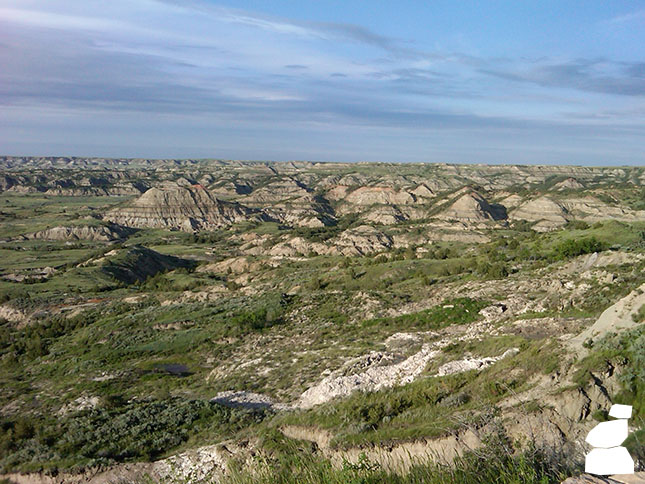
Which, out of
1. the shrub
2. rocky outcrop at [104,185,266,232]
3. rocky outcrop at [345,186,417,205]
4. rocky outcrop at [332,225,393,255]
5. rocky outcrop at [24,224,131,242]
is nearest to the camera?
the shrub

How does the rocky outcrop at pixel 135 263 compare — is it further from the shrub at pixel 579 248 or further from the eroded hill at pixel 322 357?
the shrub at pixel 579 248

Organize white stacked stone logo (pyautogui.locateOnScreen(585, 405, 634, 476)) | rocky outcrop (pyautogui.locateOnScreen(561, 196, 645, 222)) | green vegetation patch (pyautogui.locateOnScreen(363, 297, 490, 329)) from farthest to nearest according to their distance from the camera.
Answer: rocky outcrop (pyautogui.locateOnScreen(561, 196, 645, 222)), green vegetation patch (pyautogui.locateOnScreen(363, 297, 490, 329)), white stacked stone logo (pyautogui.locateOnScreen(585, 405, 634, 476))

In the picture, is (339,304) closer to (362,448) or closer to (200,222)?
(362,448)

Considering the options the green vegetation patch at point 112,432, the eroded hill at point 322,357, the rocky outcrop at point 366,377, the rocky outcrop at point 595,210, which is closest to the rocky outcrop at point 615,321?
the eroded hill at point 322,357

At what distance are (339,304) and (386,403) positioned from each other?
21766 mm

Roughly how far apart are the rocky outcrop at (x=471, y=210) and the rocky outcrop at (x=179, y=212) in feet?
201

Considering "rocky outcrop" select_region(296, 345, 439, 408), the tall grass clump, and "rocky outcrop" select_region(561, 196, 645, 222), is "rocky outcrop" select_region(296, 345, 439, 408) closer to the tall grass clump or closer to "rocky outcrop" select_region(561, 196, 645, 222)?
the tall grass clump

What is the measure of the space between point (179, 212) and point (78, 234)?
3250 centimetres

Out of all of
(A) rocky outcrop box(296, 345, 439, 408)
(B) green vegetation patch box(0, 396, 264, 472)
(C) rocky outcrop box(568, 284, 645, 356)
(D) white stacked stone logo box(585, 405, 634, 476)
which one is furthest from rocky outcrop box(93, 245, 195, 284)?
(D) white stacked stone logo box(585, 405, 634, 476)

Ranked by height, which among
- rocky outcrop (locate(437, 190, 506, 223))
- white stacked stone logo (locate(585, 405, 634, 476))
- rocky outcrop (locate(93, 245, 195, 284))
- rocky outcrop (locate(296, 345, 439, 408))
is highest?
white stacked stone logo (locate(585, 405, 634, 476))

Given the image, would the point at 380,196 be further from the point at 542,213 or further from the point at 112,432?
the point at 112,432

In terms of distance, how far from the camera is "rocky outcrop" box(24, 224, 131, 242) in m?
112

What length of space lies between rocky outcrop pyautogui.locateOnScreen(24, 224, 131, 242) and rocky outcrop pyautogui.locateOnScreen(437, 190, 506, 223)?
8859 centimetres

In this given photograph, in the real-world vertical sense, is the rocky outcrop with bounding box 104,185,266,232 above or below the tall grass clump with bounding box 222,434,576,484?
below
